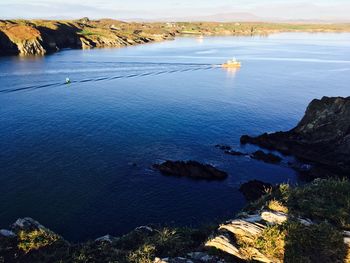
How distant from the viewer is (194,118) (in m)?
84.2

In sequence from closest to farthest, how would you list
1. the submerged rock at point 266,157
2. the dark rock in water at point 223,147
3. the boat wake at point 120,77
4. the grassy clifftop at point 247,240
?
the grassy clifftop at point 247,240 < the submerged rock at point 266,157 < the dark rock in water at point 223,147 < the boat wake at point 120,77

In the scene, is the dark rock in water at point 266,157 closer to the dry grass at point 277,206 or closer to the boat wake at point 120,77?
the dry grass at point 277,206

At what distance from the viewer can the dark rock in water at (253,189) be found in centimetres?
4984

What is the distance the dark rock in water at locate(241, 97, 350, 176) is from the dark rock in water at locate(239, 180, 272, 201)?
631 inches

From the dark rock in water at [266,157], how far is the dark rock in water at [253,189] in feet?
34.6

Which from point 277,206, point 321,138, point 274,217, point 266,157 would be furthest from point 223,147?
point 274,217

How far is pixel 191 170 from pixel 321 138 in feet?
96.5

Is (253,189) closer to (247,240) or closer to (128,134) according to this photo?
(128,134)

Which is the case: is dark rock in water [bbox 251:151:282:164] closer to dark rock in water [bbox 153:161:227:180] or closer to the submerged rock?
the submerged rock

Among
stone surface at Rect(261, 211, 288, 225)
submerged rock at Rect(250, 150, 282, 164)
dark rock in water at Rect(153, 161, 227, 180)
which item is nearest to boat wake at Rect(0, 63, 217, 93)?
dark rock in water at Rect(153, 161, 227, 180)

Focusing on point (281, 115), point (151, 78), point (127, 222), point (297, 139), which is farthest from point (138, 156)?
point (151, 78)

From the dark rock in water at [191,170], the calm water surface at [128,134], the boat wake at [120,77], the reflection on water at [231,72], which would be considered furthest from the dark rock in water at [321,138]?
the boat wake at [120,77]

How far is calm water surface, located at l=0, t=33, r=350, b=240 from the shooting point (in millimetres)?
45844

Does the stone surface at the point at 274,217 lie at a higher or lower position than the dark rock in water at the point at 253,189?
higher
